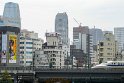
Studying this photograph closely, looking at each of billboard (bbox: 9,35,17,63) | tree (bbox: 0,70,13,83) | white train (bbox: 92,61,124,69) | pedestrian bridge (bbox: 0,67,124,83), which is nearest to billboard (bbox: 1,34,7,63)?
billboard (bbox: 9,35,17,63)

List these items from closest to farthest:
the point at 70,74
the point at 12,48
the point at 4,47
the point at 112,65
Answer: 1. the point at 70,74
2. the point at 112,65
3. the point at 4,47
4. the point at 12,48

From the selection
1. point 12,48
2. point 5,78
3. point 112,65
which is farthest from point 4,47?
point 5,78

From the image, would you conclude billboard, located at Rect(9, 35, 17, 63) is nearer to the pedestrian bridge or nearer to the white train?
the white train

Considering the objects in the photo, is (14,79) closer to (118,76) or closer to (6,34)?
(118,76)

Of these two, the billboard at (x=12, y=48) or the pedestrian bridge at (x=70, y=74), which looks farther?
the billboard at (x=12, y=48)

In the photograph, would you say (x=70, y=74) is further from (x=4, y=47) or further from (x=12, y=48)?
(x=12, y=48)

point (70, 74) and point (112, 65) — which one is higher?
point (112, 65)

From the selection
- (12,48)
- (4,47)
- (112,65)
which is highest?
(4,47)

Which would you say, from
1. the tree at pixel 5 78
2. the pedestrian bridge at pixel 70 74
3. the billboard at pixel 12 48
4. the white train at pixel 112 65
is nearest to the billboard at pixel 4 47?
the billboard at pixel 12 48

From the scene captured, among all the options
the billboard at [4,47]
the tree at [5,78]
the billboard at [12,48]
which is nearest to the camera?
the tree at [5,78]

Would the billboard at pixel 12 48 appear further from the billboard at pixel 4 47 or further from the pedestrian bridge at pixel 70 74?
the pedestrian bridge at pixel 70 74

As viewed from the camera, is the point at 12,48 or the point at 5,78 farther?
the point at 12,48

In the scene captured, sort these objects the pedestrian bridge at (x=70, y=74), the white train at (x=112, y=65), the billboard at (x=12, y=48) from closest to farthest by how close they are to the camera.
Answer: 1. the pedestrian bridge at (x=70, y=74)
2. the white train at (x=112, y=65)
3. the billboard at (x=12, y=48)

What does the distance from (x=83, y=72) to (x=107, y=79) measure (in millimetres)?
6996
